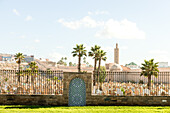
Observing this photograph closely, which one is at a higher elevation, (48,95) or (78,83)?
(78,83)

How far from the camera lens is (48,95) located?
1381 cm

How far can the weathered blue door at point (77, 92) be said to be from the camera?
45.1ft

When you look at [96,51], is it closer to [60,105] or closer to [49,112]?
[60,105]

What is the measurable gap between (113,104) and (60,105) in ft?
12.0

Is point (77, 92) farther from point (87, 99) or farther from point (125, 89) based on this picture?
point (125, 89)

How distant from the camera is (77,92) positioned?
45.2ft

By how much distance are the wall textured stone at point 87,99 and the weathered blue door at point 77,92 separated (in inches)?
8.5

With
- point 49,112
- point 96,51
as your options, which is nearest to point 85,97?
point 49,112

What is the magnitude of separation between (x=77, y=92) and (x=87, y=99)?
832 millimetres

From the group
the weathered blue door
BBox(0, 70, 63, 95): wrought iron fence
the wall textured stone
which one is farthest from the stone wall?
the weathered blue door

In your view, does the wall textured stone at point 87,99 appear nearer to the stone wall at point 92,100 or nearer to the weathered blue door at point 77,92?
the stone wall at point 92,100

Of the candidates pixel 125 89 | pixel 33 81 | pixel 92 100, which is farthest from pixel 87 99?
pixel 125 89

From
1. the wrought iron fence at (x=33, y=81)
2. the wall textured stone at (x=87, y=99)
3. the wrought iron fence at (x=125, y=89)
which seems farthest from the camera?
the wrought iron fence at (x=125, y=89)

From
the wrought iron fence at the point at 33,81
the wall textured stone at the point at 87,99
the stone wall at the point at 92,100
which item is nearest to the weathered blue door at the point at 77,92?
the wall textured stone at the point at 87,99
